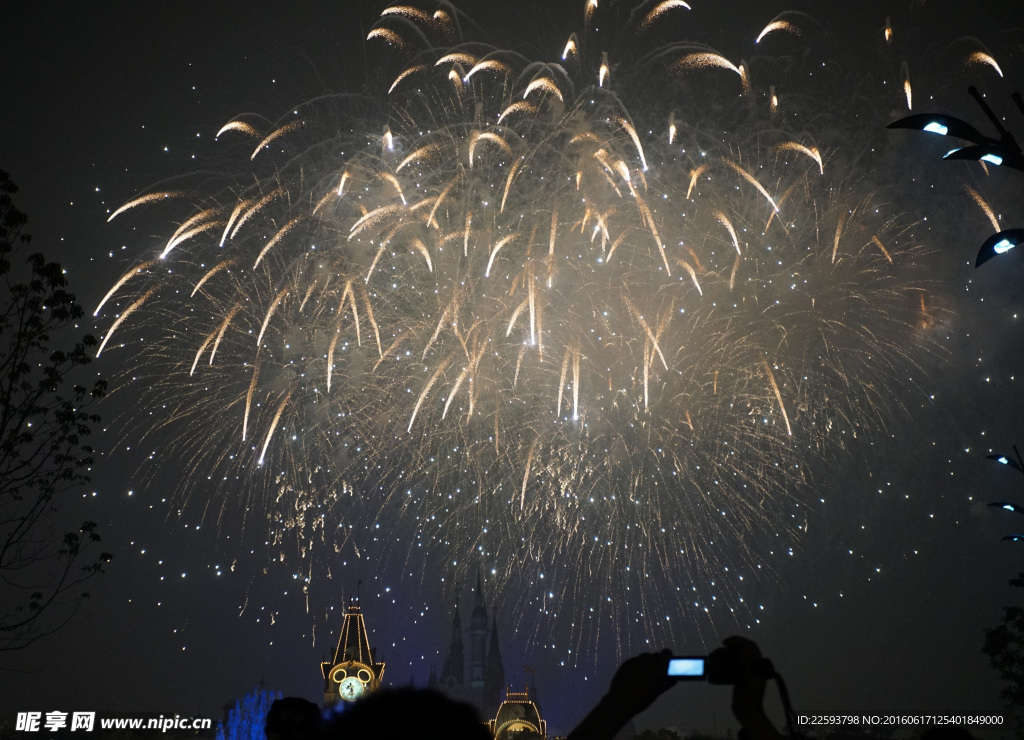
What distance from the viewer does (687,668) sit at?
3777mm

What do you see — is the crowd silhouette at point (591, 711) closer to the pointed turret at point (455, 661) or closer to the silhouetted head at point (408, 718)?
the silhouetted head at point (408, 718)

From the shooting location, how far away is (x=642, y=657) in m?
3.63

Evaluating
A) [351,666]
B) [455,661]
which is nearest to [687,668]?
[351,666]

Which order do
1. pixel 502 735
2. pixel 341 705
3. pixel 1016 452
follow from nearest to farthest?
pixel 341 705 → pixel 1016 452 → pixel 502 735

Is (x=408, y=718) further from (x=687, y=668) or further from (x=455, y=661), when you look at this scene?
(x=455, y=661)

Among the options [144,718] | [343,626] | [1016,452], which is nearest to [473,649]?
[343,626]

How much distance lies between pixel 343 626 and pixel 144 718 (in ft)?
47.0

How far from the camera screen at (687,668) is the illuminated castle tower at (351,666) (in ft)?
174

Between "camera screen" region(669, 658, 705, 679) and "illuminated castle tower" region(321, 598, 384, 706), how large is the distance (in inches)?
2089

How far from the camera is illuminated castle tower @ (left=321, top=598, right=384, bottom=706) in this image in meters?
54.0

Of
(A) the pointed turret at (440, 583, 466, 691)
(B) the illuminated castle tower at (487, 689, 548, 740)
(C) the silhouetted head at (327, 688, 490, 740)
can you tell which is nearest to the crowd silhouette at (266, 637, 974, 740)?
(C) the silhouetted head at (327, 688, 490, 740)

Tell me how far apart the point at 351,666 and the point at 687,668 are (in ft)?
181

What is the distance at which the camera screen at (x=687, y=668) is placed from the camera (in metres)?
3.73

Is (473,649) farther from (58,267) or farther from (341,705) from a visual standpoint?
(341,705)
